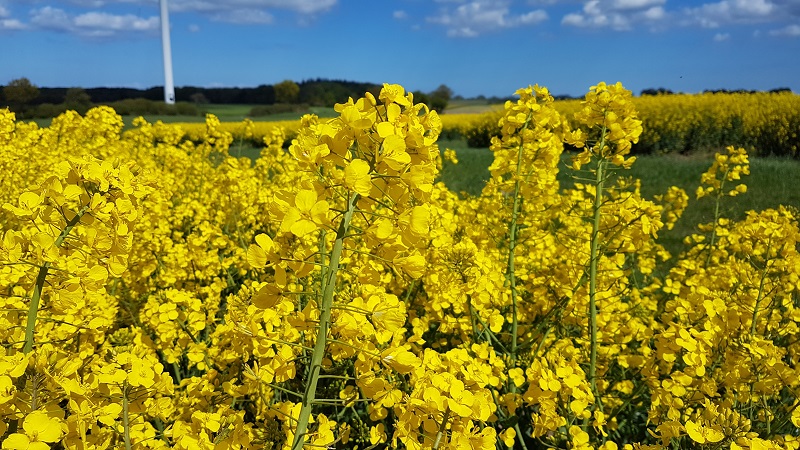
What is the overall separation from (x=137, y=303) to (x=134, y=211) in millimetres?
2429

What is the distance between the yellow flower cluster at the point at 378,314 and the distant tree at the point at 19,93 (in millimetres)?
5266

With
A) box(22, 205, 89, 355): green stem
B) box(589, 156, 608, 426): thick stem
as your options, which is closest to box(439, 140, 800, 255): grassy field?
box(589, 156, 608, 426): thick stem

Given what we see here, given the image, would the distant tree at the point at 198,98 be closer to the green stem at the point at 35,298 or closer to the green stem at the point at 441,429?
the green stem at the point at 35,298

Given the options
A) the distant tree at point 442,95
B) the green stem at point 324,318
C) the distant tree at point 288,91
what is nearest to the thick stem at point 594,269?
the green stem at point 324,318

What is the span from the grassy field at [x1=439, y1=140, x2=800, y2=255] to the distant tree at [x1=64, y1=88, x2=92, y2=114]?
6537mm

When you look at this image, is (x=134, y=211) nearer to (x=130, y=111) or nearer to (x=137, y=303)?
(x=137, y=303)

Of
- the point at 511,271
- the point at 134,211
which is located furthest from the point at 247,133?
the point at 134,211

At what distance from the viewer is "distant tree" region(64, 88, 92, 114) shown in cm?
997

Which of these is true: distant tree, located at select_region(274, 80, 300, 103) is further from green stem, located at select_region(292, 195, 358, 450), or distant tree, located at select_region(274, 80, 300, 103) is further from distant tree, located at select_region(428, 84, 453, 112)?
green stem, located at select_region(292, 195, 358, 450)

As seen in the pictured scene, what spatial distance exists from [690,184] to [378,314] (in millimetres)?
11457

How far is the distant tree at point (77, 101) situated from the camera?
997 cm

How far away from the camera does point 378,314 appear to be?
1.45 m

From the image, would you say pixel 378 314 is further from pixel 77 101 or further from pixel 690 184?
pixel 690 184

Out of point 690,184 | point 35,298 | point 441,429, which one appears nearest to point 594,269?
point 441,429
